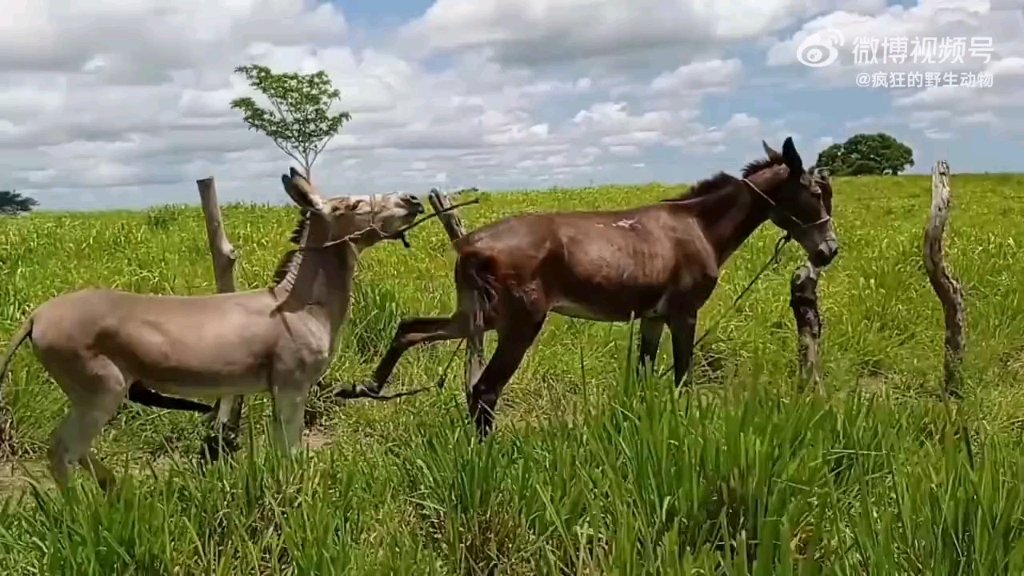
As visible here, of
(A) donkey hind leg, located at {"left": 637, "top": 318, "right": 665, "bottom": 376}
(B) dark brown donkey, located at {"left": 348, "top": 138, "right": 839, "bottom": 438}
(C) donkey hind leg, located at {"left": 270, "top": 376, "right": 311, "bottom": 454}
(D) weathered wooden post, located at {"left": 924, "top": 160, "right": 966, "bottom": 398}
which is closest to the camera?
(C) donkey hind leg, located at {"left": 270, "top": 376, "right": 311, "bottom": 454}

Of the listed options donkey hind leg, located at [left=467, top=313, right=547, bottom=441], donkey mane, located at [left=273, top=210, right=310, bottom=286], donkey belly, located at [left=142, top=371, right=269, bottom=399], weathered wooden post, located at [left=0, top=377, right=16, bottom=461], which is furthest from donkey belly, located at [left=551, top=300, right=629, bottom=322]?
weathered wooden post, located at [left=0, top=377, right=16, bottom=461]

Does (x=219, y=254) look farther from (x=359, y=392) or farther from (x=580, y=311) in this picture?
(x=580, y=311)

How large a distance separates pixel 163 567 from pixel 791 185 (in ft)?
14.5

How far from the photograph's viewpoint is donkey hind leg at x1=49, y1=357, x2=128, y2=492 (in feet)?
13.8

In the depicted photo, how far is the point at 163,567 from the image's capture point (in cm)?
325

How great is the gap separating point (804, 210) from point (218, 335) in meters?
3.67

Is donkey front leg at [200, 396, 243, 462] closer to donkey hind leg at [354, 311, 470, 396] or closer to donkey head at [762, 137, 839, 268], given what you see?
donkey hind leg at [354, 311, 470, 396]

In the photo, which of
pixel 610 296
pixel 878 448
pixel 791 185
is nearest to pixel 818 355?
pixel 791 185

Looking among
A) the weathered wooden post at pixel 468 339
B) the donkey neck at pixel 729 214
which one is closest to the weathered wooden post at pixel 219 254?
the weathered wooden post at pixel 468 339

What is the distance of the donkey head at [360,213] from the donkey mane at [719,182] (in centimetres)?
214

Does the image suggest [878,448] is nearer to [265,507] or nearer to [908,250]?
[265,507]

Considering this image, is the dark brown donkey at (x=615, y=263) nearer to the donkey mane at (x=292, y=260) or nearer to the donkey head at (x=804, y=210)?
the donkey head at (x=804, y=210)

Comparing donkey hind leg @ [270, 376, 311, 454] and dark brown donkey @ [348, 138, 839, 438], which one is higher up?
dark brown donkey @ [348, 138, 839, 438]

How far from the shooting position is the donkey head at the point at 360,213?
477 centimetres
